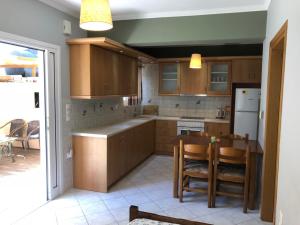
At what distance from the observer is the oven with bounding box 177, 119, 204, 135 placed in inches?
214

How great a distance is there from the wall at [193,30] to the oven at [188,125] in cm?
205

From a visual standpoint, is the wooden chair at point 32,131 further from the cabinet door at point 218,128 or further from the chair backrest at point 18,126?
the cabinet door at point 218,128

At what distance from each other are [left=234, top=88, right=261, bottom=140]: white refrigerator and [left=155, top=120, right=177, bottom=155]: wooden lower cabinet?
136 centimetres

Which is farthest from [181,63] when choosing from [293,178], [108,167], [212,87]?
[293,178]

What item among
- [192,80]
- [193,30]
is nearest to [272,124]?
[193,30]

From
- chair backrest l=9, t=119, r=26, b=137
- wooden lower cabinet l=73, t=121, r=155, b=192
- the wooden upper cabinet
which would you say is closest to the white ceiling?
wooden lower cabinet l=73, t=121, r=155, b=192

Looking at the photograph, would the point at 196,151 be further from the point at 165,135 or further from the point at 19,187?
the point at 19,187

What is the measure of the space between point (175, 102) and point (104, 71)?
2689mm

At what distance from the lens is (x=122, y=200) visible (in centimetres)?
345

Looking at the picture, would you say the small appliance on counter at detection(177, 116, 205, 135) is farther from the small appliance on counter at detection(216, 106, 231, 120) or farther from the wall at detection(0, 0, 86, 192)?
the wall at detection(0, 0, 86, 192)

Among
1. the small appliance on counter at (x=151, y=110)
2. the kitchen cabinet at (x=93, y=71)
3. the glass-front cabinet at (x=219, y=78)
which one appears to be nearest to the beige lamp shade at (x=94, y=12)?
the kitchen cabinet at (x=93, y=71)

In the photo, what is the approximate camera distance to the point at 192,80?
568 cm

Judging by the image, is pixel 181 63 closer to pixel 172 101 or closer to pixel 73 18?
pixel 172 101

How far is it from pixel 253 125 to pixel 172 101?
1.96 m
